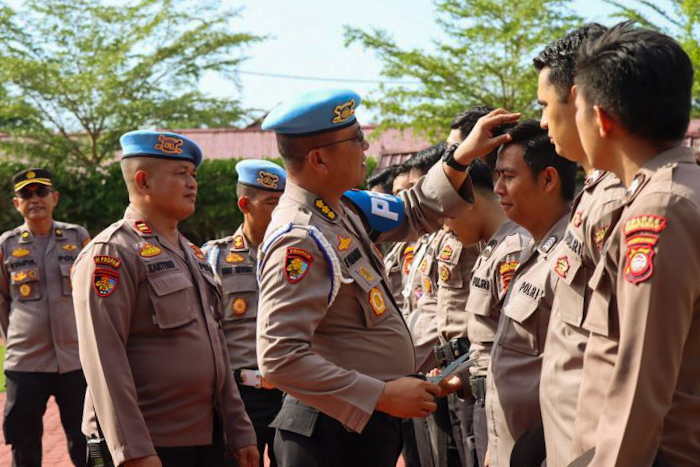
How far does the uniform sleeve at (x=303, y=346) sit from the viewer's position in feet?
9.44

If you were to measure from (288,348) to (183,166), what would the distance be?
60.8 inches

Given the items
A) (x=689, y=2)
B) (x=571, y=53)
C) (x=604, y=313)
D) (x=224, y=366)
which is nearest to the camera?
(x=604, y=313)

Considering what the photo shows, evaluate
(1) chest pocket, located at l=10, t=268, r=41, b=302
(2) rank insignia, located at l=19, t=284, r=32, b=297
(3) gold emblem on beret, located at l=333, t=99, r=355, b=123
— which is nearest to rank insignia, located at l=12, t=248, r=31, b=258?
(1) chest pocket, located at l=10, t=268, r=41, b=302

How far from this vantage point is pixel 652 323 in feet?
6.25

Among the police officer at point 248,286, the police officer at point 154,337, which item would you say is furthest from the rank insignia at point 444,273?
the police officer at point 154,337

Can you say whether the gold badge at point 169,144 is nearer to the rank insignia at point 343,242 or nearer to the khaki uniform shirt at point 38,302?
the rank insignia at point 343,242

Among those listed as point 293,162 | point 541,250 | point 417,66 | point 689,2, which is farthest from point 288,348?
point 417,66

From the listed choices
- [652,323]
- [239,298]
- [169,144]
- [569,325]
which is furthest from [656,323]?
[239,298]

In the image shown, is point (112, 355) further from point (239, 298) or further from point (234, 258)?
point (234, 258)

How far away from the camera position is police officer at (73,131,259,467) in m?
3.43

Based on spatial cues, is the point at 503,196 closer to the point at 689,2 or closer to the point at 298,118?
the point at 298,118

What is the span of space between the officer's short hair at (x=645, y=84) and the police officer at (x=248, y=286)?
354 cm

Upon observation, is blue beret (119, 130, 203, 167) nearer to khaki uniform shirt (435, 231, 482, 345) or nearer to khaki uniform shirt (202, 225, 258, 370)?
khaki uniform shirt (202, 225, 258, 370)

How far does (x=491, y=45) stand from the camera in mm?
16406
